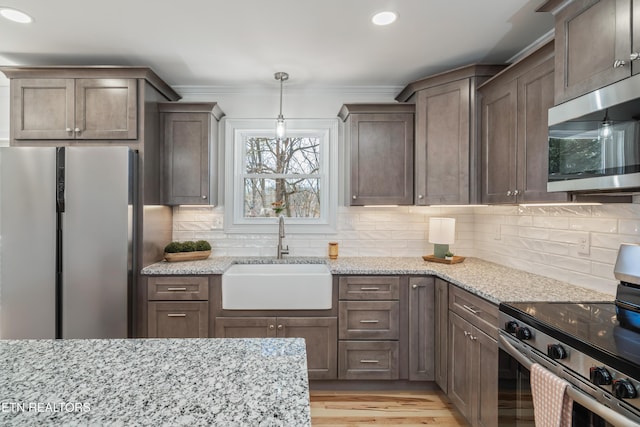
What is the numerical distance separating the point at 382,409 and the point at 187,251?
1970 millimetres

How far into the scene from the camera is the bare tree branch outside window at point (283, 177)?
10.6 feet

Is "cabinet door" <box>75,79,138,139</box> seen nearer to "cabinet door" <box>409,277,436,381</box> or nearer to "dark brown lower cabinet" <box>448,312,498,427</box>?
"cabinet door" <box>409,277,436,381</box>

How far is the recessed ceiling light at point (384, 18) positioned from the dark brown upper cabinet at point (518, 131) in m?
0.80

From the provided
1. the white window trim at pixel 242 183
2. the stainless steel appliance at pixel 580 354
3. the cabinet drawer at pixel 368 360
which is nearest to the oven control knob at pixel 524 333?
the stainless steel appliance at pixel 580 354

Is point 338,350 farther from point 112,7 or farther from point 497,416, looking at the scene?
point 112,7

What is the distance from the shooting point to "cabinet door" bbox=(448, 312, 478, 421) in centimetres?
195

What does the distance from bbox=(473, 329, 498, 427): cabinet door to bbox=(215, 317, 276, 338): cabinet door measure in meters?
1.38

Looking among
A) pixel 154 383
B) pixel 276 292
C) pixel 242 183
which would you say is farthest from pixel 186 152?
pixel 154 383

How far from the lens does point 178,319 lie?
2463mm

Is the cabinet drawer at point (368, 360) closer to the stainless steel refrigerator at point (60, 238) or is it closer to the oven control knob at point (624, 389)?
the oven control knob at point (624, 389)

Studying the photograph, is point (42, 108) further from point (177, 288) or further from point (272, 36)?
point (272, 36)

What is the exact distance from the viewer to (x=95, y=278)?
2322 mm

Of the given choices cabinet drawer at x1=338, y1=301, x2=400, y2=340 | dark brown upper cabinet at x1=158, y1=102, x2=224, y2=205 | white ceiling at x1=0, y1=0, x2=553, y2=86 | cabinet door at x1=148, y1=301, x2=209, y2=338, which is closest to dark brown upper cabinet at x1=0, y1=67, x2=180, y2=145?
white ceiling at x1=0, y1=0, x2=553, y2=86

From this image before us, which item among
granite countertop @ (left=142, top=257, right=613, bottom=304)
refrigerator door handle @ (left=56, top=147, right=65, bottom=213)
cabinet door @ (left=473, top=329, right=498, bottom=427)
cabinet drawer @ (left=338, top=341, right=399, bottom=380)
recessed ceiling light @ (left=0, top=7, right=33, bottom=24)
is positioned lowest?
cabinet drawer @ (left=338, top=341, right=399, bottom=380)
